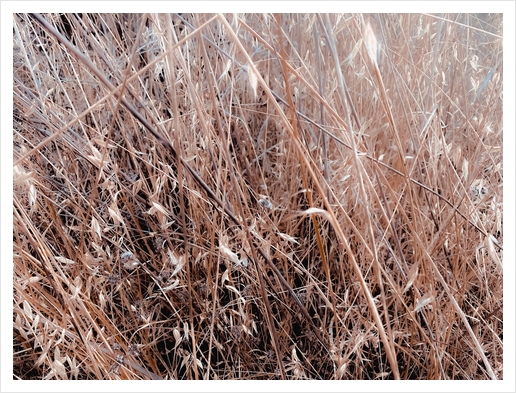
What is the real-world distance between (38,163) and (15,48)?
23cm

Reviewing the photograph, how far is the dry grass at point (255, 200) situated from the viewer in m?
0.85

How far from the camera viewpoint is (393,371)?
2.89ft

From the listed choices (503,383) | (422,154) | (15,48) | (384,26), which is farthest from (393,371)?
(15,48)

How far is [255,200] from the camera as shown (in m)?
0.87

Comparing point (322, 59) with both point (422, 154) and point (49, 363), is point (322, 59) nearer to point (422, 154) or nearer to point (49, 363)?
point (422, 154)

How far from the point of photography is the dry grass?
846mm

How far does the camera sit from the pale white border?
85 centimetres

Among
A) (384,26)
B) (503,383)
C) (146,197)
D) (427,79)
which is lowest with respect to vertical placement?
(503,383)

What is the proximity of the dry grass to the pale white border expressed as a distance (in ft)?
0.06
